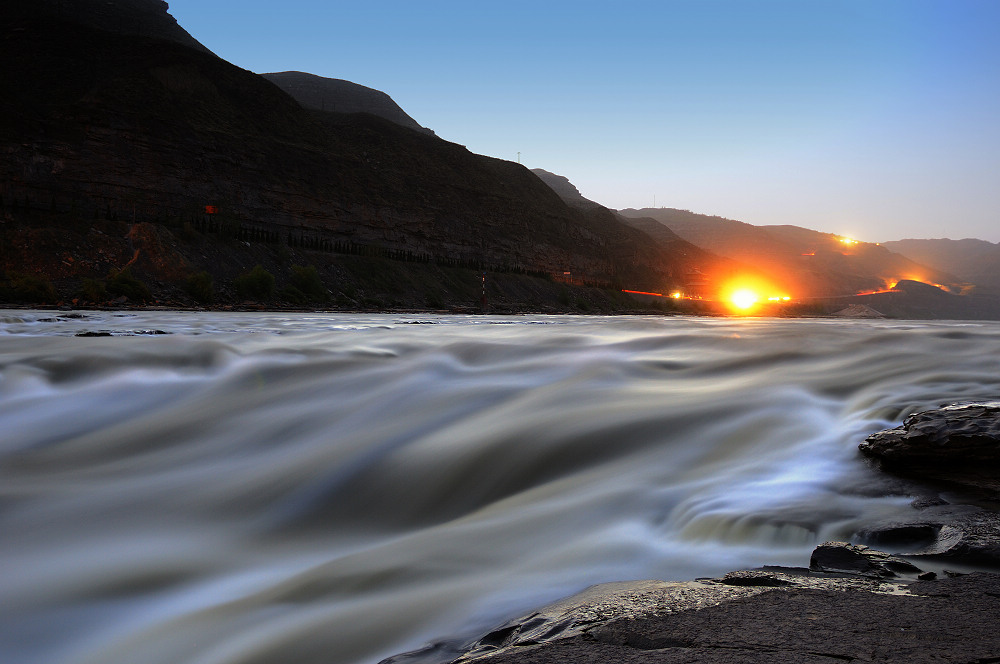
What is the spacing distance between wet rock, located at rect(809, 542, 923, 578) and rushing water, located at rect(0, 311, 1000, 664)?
0.39 ft

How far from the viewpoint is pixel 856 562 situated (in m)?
1.83

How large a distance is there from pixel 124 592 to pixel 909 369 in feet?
18.7

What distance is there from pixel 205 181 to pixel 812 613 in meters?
44.5

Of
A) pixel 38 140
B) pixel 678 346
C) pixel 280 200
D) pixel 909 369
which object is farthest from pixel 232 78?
pixel 909 369

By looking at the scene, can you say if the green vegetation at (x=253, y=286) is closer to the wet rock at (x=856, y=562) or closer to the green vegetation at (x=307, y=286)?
the green vegetation at (x=307, y=286)

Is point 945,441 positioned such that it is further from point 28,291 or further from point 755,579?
point 28,291

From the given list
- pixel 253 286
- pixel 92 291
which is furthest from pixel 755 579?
pixel 253 286

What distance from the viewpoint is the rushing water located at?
1907 mm

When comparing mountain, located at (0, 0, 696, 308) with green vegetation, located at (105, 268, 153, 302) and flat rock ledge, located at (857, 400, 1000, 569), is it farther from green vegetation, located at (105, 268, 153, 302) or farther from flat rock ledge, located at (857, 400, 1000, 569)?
A: flat rock ledge, located at (857, 400, 1000, 569)

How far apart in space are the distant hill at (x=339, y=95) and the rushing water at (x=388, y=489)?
132m

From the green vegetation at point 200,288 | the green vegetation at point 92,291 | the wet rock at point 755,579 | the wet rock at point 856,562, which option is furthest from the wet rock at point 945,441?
the green vegetation at point 200,288

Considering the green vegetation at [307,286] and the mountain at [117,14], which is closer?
the green vegetation at [307,286]

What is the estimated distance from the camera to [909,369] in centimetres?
516

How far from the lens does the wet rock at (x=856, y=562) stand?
177 centimetres
